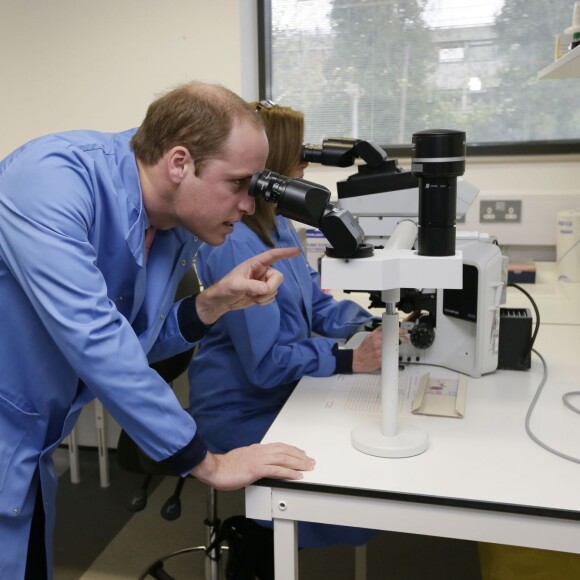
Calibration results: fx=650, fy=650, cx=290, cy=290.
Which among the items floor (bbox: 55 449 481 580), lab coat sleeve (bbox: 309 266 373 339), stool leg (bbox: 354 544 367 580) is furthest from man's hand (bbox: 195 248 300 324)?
floor (bbox: 55 449 481 580)

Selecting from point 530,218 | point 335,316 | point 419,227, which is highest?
point 419,227

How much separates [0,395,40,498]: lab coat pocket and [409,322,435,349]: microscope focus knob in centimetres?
83

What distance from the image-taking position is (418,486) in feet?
3.19

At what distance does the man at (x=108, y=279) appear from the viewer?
94 cm

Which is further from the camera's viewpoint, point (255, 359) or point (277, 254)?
point (255, 359)

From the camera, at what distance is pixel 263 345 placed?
1466 mm

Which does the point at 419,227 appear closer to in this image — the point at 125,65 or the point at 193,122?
the point at 193,122

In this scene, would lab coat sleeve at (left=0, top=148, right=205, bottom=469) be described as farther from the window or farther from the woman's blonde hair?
the window

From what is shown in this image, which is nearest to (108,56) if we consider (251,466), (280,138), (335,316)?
(280,138)

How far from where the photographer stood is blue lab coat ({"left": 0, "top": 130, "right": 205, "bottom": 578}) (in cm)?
93

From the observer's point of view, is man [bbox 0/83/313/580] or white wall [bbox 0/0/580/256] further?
white wall [bbox 0/0/580/256]

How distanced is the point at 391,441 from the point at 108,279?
0.56 metres

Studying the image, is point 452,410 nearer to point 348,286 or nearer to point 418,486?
point 418,486

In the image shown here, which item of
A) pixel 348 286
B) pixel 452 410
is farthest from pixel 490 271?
pixel 348 286
